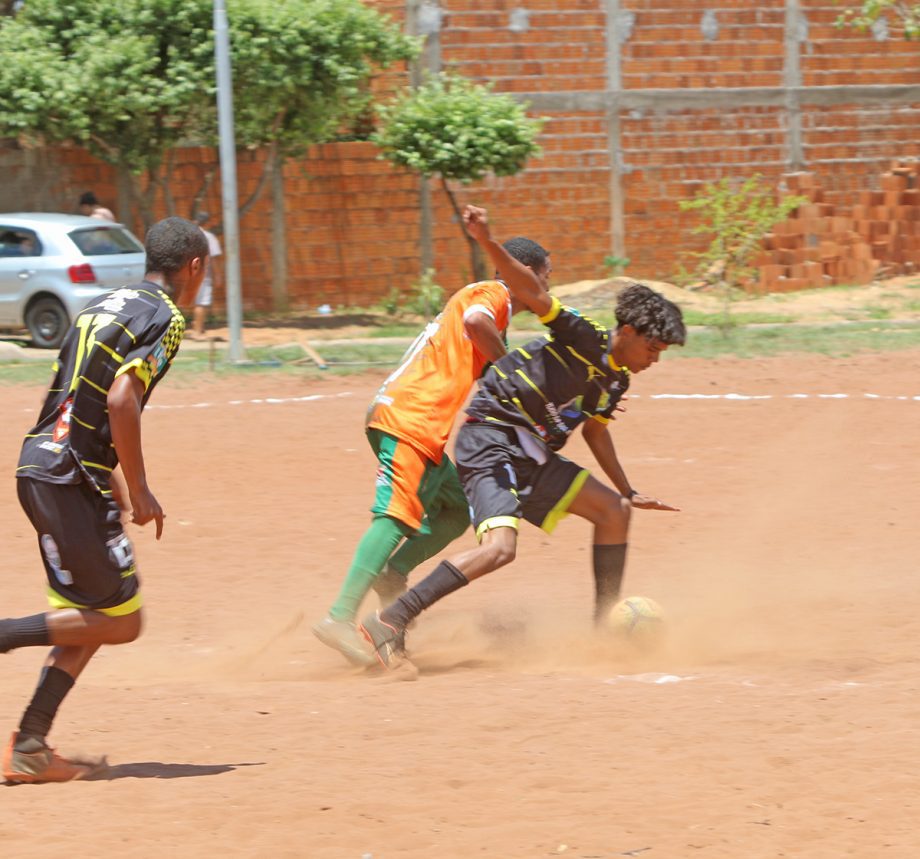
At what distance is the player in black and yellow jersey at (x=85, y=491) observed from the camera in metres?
4.63

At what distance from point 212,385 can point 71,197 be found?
7.31m

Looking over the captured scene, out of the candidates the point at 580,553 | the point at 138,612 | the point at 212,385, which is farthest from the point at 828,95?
the point at 138,612

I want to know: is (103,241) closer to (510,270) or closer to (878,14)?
(878,14)

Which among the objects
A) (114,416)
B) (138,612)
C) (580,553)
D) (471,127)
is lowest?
(580,553)

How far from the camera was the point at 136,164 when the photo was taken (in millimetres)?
19109

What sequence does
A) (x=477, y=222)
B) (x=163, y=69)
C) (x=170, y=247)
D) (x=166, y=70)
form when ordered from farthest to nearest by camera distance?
(x=163, y=69), (x=166, y=70), (x=477, y=222), (x=170, y=247)

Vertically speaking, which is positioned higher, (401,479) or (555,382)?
(555,382)

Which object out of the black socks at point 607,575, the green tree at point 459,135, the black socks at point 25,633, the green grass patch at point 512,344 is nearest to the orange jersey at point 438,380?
the black socks at point 607,575

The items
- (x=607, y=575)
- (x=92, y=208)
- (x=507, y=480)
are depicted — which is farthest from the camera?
(x=92, y=208)

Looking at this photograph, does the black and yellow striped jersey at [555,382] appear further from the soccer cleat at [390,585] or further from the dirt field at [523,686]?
the dirt field at [523,686]

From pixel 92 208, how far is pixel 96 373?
1557cm

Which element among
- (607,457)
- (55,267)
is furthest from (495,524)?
(55,267)

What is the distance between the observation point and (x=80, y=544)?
4691 mm

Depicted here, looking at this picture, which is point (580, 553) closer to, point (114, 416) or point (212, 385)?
point (114, 416)
